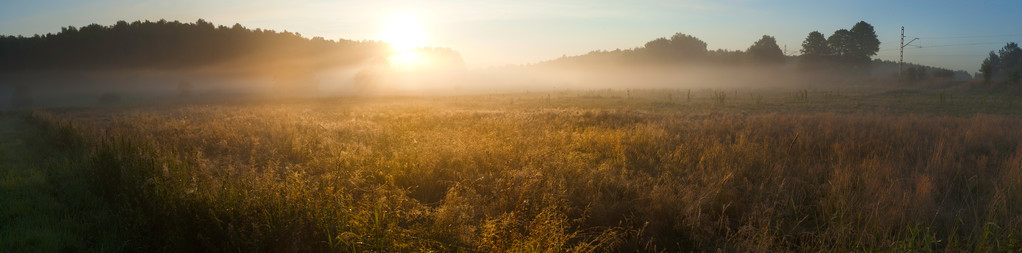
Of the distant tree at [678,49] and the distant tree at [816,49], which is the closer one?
the distant tree at [816,49]

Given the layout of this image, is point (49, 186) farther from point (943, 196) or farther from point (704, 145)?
point (943, 196)

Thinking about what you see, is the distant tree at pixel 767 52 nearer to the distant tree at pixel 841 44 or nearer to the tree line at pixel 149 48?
the distant tree at pixel 841 44

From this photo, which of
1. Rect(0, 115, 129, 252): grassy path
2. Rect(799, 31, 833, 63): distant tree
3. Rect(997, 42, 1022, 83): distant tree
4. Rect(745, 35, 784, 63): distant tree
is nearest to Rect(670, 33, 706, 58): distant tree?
Rect(745, 35, 784, 63): distant tree

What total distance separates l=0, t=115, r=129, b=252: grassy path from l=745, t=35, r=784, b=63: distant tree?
4236 inches

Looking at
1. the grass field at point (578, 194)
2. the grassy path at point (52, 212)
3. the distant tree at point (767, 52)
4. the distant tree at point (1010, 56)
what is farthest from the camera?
the distant tree at point (767, 52)

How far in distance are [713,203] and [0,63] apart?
260ft

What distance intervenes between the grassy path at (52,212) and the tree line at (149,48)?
5971cm

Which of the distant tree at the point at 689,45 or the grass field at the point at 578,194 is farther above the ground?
the distant tree at the point at 689,45

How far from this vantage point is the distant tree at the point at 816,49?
8044cm

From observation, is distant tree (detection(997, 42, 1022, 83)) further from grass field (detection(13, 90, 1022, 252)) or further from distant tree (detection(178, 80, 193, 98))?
distant tree (detection(178, 80, 193, 98))

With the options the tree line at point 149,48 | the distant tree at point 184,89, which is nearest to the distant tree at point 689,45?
the tree line at point 149,48

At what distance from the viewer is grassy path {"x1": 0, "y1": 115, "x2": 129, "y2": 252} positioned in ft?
14.1

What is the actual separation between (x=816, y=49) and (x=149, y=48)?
11361 centimetres

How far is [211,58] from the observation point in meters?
58.2
